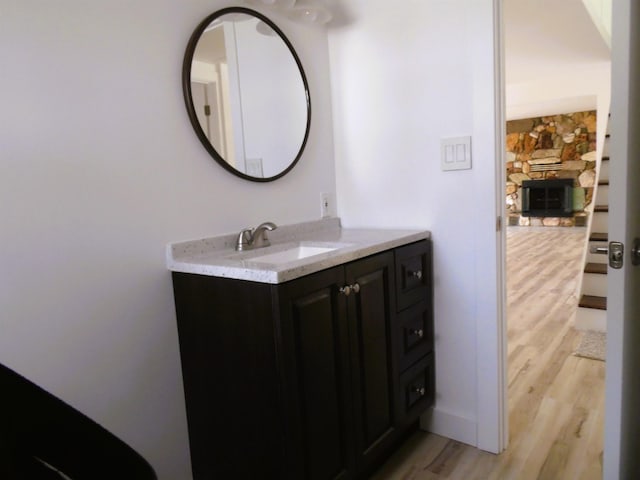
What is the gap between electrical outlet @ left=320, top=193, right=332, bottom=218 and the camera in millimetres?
2031

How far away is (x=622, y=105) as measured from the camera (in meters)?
1.04

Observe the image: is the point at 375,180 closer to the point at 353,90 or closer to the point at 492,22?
the point at 353,90

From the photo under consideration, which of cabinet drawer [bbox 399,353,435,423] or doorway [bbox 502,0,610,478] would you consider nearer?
cabinet drawer [bbox 399,353,435,423]

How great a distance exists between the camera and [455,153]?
1.72 m

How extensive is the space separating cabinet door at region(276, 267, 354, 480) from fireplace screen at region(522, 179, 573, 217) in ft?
25.6

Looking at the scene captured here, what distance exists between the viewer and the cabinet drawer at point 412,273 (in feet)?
5.47

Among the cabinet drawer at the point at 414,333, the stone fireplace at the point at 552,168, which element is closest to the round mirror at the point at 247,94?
the cabinet drawer at the point at 414,333

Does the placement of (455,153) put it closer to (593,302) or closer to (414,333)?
(414,333)

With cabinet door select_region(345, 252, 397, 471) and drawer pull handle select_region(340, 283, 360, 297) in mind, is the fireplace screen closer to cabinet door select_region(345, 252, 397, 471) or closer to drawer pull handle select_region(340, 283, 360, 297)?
cabinet door select_region(345, 252, 397, 471)

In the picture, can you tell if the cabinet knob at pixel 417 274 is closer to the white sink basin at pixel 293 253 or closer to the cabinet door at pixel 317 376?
the white sink basin at pixel 293 253

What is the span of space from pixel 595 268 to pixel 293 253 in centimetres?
253

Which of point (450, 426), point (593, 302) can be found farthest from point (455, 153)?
point (593, 302)

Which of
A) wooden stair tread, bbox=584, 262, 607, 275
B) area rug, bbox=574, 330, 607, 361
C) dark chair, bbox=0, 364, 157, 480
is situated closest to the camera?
dark chair, bbox=0, 364, 157, 480

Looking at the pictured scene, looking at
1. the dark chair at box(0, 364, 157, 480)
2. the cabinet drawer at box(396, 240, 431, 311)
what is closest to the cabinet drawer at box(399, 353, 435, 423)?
the cabinet drawer at box(396, 240, 431, 311)
